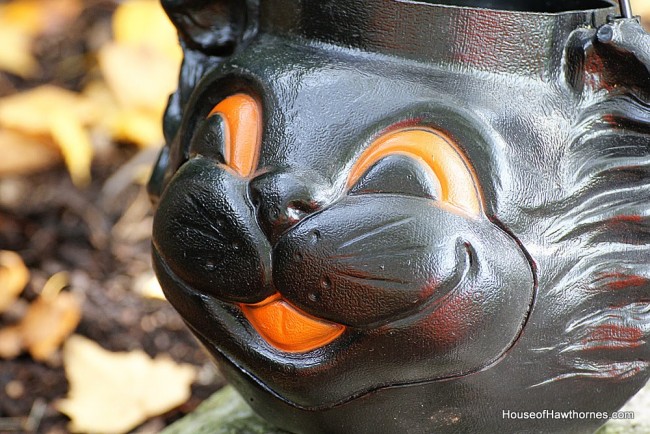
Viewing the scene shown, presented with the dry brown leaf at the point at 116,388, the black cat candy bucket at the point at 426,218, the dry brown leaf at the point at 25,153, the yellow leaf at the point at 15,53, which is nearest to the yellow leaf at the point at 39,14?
the yellow leaf at the point at 15,53

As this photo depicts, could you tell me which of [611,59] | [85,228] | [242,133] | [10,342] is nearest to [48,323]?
[10,342]

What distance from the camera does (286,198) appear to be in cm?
141

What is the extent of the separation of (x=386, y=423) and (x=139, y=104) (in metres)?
2.31

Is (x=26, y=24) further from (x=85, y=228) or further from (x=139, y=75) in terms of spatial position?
(x=85, y=228)

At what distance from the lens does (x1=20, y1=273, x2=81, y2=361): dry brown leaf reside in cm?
271

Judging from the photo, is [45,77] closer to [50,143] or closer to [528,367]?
[50,143]

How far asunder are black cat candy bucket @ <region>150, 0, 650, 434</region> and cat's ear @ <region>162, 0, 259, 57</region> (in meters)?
0.20

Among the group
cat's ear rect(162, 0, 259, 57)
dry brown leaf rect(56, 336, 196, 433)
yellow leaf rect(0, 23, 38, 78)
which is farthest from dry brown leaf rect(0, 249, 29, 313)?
yellow leaf rect(0, 23, 38, 78)

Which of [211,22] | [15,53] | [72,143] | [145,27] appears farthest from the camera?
[15,53]

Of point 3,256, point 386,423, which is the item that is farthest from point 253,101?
point 3,256

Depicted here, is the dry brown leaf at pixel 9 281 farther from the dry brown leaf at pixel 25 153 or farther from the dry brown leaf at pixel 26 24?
the dry brown leaf at pixel 26 24

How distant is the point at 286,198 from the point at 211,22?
52 centimetres

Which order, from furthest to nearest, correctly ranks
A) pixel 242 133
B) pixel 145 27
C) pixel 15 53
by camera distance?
pixel 15 53
pixel 145 27
pixel 242 133

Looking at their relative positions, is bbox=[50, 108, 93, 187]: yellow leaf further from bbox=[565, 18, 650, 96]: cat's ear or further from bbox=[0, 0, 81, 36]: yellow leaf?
bbox=[565, 18, 650, 96]: cat's ear
